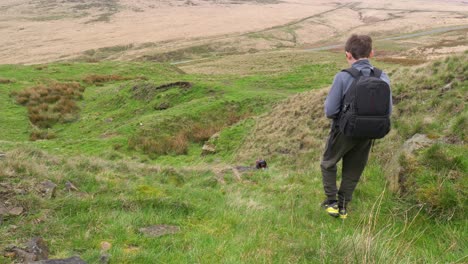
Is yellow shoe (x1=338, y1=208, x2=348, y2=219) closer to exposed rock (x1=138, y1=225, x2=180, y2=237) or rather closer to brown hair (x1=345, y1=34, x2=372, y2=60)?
brown hair (x1=345, y1=34, x2=372, y2=60)

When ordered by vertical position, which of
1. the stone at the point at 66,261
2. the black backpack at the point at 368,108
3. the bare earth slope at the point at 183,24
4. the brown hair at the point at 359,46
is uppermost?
the brown hair at the point at 359,46

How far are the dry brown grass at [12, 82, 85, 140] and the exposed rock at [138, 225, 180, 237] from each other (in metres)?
19.5

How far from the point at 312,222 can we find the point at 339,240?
1467 mm

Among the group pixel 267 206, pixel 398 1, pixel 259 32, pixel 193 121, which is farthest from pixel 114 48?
pixel 398 1

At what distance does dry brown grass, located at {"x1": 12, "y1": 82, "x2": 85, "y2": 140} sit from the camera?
2520cm

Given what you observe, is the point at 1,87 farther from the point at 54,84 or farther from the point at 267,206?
the point at 267,206

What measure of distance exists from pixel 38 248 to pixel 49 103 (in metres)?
27.5

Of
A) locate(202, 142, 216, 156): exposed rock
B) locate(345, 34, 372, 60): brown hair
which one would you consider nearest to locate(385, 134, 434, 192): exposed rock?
locate(345, 34, 372, 60): brown hair

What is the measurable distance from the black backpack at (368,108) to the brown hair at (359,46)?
1.34 feet

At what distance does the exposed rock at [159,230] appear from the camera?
535 centimetres

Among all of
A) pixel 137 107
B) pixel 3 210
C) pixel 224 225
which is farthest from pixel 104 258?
pixel 137 107

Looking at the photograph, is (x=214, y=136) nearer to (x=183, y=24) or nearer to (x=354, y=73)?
(x=354, y=73)

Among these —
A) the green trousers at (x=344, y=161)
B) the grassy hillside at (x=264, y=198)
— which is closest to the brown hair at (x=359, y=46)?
the green trousers at (x=344, y=161)

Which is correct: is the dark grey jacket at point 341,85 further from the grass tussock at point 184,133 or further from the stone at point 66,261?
the grass tussock at point 184,133
